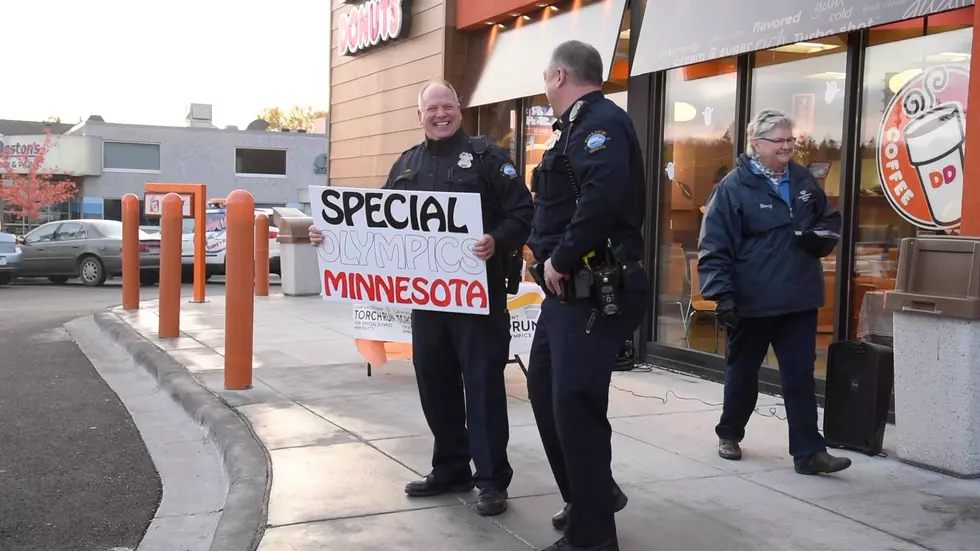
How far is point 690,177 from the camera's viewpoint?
8.50m

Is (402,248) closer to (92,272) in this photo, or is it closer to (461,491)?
(461,491)

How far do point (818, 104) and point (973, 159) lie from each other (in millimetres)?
1967

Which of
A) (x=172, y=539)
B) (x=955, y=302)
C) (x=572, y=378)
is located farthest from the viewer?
(x=955, y=302)

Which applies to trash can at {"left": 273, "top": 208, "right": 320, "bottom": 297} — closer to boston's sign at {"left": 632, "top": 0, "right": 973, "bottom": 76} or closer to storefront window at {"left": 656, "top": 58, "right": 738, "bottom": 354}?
storefront window at {"left": 656, "top": 58, "right": 738, "bottom": 354}

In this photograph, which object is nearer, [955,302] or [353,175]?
[955,302]

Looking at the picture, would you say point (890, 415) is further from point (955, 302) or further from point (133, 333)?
point (133, 333)

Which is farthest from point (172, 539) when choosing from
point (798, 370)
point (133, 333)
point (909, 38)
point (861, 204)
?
point (133, 333)

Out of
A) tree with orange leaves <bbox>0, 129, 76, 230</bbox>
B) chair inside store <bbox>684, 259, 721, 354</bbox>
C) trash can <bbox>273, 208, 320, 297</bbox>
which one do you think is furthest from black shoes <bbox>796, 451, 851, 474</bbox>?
tree with orange leaves <bbox>0, 129, 76, 230</bbox>

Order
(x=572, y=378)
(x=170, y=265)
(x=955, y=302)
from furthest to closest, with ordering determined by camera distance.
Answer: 1. (x=170, y=265)
2. (x=955, y=302)
3. (x=572, y=378)

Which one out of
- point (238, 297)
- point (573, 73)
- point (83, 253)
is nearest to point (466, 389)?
point (573, 73)

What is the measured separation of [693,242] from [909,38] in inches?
100

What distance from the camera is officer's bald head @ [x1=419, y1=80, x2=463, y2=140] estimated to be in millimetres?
4578

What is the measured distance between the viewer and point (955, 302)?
16.3 ft

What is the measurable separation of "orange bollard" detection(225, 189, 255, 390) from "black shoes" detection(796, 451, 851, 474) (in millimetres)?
4116
